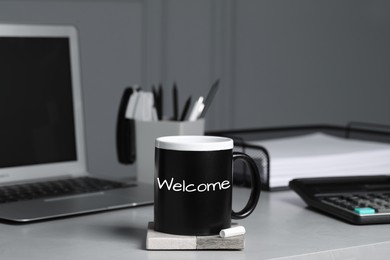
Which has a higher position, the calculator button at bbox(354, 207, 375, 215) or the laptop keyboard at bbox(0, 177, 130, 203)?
the calculator button at bbox(354, 207, 375, 215)

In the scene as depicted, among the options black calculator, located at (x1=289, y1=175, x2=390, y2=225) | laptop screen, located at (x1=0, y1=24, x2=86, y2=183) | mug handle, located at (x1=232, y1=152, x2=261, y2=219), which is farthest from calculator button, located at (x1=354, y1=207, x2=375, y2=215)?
laptop screen, located at (x1=0, y1=24, x2=86, y2=183)

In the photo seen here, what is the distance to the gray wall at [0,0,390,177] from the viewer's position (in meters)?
1.89

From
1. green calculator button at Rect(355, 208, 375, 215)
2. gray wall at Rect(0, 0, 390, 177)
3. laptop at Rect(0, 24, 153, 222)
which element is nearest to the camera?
green calculator button at Rect(355, 208, 375, 215)

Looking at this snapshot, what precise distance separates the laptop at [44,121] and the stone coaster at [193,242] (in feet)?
0.76

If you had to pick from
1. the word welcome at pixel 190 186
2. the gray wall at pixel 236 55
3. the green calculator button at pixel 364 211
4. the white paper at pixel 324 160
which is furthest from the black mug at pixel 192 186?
the gray wall at pixel 236 55

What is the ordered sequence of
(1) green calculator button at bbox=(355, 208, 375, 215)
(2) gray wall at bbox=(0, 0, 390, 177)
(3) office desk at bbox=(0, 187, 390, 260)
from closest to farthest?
1. (3) office desk at bbox=(0, 187, 390, 260)
2. (1) green calculator button at bbox=(355, 208, 375, 215)
3. (2) gray wall at bbox=(0, 0, 390, 177)

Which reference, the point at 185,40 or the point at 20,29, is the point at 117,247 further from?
the point at 185,40

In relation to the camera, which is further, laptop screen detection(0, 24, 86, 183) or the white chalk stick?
laptop screen detection(0, 24, 86, 183)

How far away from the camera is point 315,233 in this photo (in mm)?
880

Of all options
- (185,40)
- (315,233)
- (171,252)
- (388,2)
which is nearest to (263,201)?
(315,233)

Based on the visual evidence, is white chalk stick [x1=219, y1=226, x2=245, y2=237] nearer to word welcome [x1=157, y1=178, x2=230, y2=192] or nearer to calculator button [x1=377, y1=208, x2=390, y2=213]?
word welcome [x1=157, y1=178, x2=230, y2=192]

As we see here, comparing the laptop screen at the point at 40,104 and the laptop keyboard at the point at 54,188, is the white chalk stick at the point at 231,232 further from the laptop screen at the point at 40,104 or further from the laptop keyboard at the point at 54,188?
the laptop screen at the point at 40,104

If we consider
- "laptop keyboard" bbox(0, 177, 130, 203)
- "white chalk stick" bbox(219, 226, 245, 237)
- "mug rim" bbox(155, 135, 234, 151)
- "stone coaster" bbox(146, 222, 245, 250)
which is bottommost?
"laptop keyboard" bbox(0, 177, 130, 203)

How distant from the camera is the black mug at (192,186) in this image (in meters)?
0.80
